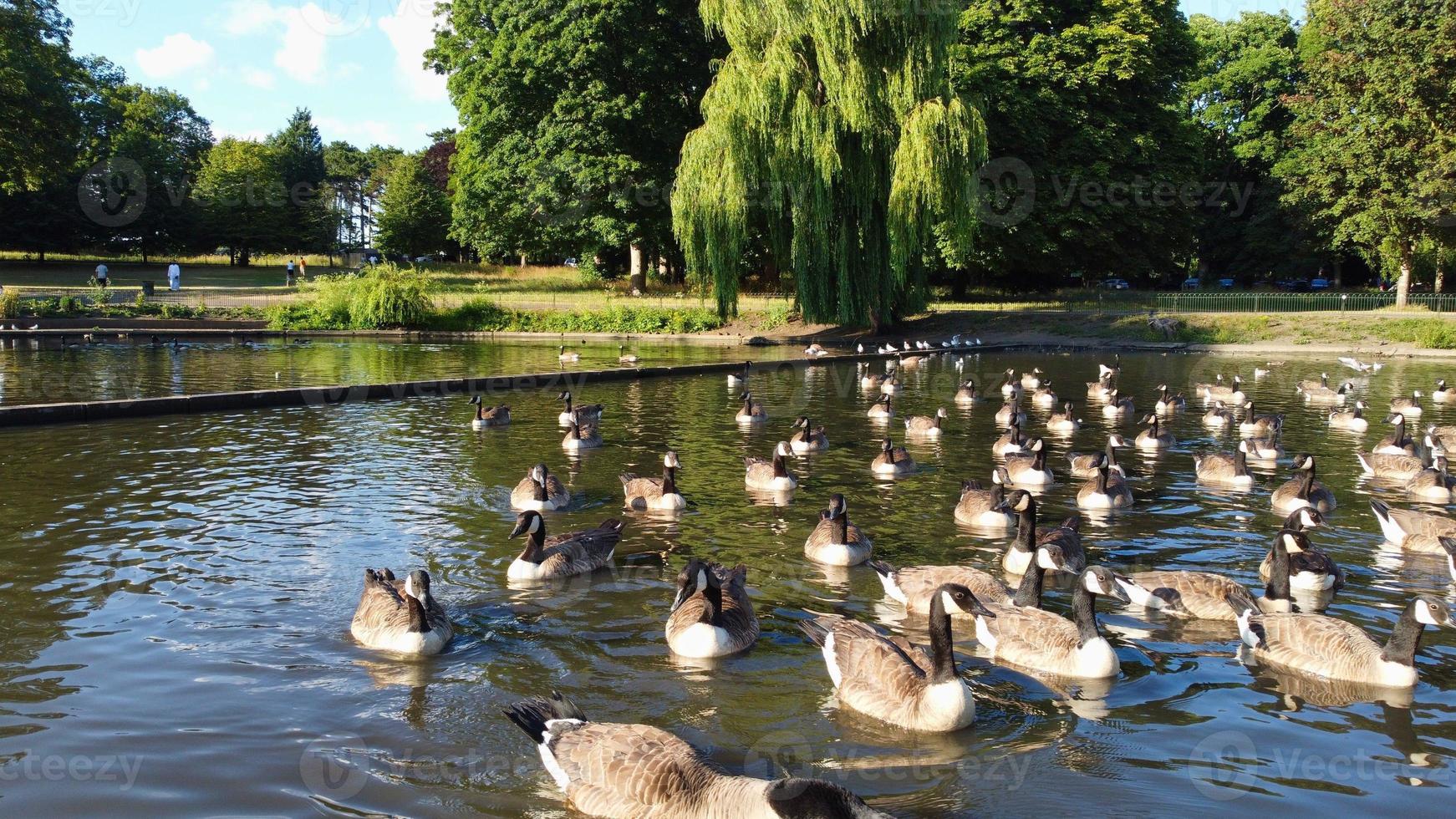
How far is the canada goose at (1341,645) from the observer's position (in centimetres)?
805

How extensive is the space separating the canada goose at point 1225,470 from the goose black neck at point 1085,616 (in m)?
8.13

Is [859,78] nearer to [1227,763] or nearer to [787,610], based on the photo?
[787,610]

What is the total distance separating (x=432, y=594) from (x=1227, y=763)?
7011 mm

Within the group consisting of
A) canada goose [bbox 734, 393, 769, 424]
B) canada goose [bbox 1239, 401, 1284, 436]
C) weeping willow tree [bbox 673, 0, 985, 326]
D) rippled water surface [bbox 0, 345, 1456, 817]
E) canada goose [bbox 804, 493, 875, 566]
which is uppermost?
weeping willow tree [bbox 673, 0, 985, 326]

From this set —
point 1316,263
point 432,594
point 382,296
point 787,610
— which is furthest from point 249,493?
point 1316,263

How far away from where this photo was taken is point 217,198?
79.1 m

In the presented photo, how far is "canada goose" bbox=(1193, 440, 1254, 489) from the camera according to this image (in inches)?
601

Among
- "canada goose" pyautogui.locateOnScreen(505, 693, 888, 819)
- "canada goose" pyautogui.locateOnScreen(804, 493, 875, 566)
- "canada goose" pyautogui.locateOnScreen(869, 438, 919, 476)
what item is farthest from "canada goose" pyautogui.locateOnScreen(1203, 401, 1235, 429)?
"canada goose" pyautogui.locateOnScreen(505, 693, 888, 819)

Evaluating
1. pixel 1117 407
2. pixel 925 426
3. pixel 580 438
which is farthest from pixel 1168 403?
pixel 580 438

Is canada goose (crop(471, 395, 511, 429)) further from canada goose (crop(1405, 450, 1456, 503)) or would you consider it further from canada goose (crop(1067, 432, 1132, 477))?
canada goose (crop(1405, 450, 1456, 503))

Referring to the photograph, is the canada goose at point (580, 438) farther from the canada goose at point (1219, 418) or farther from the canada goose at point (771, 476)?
the canada goose at point (1219, 418)

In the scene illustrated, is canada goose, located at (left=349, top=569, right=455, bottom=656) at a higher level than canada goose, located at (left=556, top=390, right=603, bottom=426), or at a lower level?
lower

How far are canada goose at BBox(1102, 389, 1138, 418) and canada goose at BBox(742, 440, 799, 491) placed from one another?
10.3 meters

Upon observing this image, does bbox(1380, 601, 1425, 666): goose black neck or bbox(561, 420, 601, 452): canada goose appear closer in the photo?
bbox(1380, 601, 1425, 666): goose black neck
